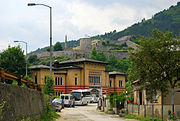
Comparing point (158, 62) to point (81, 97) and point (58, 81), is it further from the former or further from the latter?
point (58, 81)

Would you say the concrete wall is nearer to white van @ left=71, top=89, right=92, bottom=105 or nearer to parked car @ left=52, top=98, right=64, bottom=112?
parked car @ left=52, top=98, right=64, bottom=112

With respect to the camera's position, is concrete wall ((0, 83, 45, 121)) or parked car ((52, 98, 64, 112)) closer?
concrete wall ((0, 83, 45, 121))

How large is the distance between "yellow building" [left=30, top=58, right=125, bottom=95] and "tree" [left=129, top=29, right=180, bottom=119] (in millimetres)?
51304

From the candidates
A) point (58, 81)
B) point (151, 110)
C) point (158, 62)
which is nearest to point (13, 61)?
point (58, 81)

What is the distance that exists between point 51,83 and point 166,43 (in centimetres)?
1317

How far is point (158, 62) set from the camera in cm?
2580

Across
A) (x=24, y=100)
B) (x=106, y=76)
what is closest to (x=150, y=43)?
(x=24, y=100)

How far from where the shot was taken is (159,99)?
1176 inches

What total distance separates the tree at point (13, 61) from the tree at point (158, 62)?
178 feet

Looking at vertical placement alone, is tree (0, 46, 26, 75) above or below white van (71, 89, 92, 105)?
above

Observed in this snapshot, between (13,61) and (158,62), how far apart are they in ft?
184

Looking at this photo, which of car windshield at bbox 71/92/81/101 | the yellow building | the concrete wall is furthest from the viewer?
the yellow building

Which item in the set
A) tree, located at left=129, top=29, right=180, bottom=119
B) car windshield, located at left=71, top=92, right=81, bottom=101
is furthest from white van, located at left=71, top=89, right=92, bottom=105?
tree, located at left=129, top=29, right=180, bottom=119

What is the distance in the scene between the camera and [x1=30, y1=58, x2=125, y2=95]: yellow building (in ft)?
255
